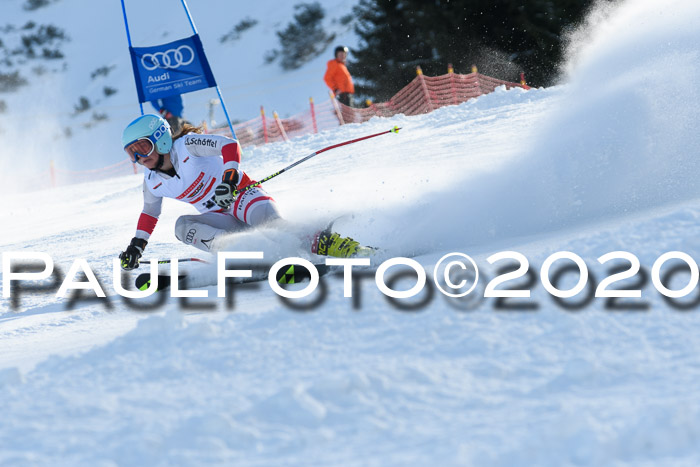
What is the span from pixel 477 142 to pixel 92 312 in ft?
19.4

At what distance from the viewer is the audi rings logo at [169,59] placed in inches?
430

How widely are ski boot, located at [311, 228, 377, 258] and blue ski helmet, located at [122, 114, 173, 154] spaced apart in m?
1.15

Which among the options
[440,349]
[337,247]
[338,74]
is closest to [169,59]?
[338,74]

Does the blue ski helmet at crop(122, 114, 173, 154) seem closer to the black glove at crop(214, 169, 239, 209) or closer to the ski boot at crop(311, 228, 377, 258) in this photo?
the black glove at crop(214, 169, 239, 209)

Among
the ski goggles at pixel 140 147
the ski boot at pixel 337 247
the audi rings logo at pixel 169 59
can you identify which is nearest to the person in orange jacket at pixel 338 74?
the audi rings logo at pixel 169 59

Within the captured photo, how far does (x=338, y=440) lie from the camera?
8.29ft

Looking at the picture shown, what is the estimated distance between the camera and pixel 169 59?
36.0 ft

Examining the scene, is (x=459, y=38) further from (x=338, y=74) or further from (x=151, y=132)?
(x=151, y=132)

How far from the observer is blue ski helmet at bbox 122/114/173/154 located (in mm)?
5215

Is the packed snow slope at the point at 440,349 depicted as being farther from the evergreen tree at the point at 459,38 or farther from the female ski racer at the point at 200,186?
the evergreen tree at the point at 459,38

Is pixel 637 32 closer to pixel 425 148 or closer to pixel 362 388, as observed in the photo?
pixel 425 148

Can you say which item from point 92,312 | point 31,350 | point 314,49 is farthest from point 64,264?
point 314,49

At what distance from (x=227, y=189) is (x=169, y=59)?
641cm

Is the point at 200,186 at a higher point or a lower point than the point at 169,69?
lower
